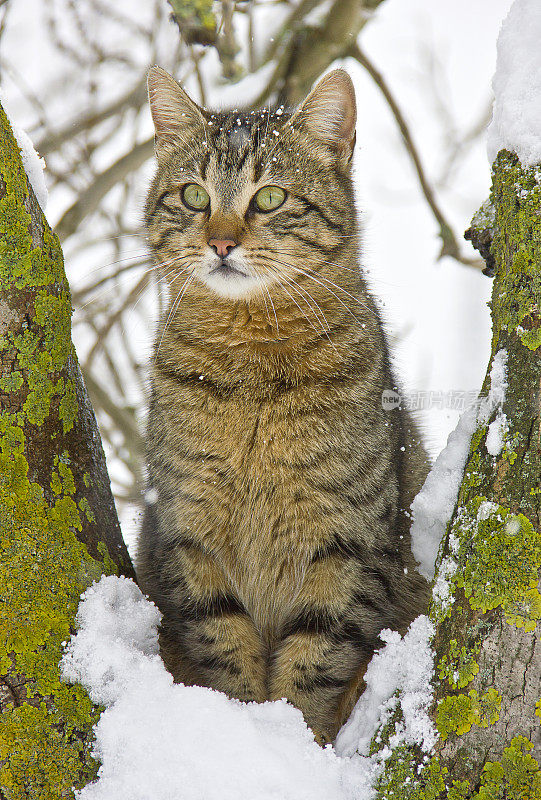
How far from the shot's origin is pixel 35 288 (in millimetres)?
1879

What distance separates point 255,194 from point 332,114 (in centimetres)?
48

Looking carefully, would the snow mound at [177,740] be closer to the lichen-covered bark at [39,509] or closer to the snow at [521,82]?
the lichen-covered bark at [39,509]

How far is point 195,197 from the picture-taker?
2.85 metres

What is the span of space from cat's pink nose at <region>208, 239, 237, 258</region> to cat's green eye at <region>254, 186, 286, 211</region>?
0.87 feet

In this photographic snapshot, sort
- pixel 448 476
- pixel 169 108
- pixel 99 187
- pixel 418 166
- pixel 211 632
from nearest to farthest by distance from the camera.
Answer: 1. pixel 448 476
2. pixel 211 632
3. pixel 169 108
4. pixel 99 187
5. pixel 418 166

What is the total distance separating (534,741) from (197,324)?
1801mm

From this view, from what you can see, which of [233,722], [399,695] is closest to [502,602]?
[399,695]

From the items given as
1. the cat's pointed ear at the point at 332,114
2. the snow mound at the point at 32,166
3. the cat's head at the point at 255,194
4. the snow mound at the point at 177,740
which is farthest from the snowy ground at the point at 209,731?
the cat's pointed ear at the point at 332,114

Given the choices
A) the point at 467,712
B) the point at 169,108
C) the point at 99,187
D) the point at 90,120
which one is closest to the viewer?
the point at 467,712

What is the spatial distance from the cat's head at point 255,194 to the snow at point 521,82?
3.38ft

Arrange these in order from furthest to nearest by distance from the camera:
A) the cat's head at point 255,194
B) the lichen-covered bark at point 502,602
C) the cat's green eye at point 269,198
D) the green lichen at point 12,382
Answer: the cat's green eye at point 269,198 < the cat's head at point 255,194 < the green lichen at point 12,382 < the lichen-covered bark at point 502,602

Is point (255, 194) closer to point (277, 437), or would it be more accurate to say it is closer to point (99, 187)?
point (277, 437)

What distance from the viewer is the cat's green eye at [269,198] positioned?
2.73 meters

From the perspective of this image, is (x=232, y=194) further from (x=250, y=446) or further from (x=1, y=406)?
(x=1, y=406)
